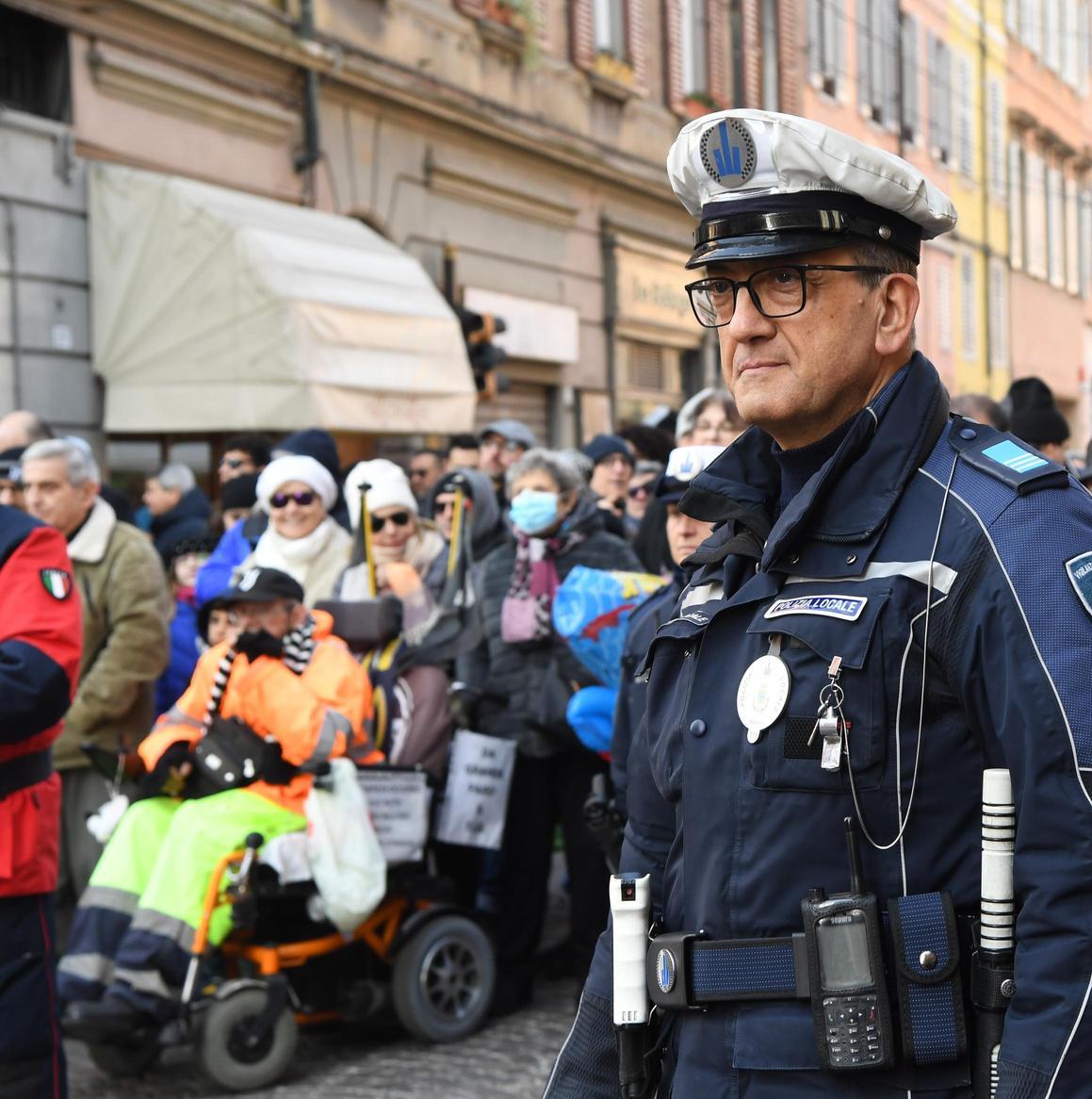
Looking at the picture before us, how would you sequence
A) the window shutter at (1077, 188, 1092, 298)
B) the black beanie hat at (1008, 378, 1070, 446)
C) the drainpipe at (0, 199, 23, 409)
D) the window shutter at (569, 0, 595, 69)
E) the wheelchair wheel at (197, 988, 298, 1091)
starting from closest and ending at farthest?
the wheelchair wheel at (197, 988, 298, 1091) < the black beanie hat at (1008, 378, 1070, 446) < the drainpipe at (0, 199, 23, 409) < the window shutter at (569, 0, 595, 69) < the window shutter at (1077, 188, 1092, 298)

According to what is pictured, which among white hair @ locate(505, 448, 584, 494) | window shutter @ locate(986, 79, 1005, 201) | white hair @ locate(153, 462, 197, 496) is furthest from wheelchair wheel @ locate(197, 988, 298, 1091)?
window shutter @ locate(986, 79, 1005, 201)

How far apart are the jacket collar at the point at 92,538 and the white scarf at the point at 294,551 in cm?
64

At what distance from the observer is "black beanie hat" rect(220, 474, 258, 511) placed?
9.27 meters

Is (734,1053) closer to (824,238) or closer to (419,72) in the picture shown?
(824,238)

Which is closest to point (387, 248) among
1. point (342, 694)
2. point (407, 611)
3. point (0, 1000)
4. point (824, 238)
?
point (407, 611)

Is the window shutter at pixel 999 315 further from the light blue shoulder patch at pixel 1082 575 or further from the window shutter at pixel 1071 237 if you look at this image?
the light blue shoulder patch at pixel 1082 575

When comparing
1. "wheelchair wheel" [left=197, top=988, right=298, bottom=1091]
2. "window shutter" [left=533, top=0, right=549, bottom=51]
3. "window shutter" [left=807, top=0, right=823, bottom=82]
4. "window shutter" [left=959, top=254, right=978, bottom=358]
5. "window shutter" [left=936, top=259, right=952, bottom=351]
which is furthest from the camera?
"window shutter" [left=959, top=254, right=978, bottom=358]

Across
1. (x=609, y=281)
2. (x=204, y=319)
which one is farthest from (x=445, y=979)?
(x=609, y=281)

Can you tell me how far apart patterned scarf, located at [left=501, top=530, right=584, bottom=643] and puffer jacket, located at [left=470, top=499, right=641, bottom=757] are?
0.03 metres

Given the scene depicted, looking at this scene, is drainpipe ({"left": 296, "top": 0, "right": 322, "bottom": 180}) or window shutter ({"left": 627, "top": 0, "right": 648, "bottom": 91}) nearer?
drainpipe ({"left": 296, "top": 0, "right": 322, "bottom": 180})

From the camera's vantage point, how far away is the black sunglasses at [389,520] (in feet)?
24.8

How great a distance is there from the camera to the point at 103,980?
5.89 metres

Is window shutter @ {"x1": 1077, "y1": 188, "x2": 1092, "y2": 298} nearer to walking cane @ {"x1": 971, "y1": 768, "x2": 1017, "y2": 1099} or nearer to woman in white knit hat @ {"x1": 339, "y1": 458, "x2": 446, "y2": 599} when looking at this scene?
woman in white knit hat @ {"x1": 339, "y1": 458, "x2": 446, "y2": 599}

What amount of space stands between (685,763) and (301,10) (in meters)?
13.1
